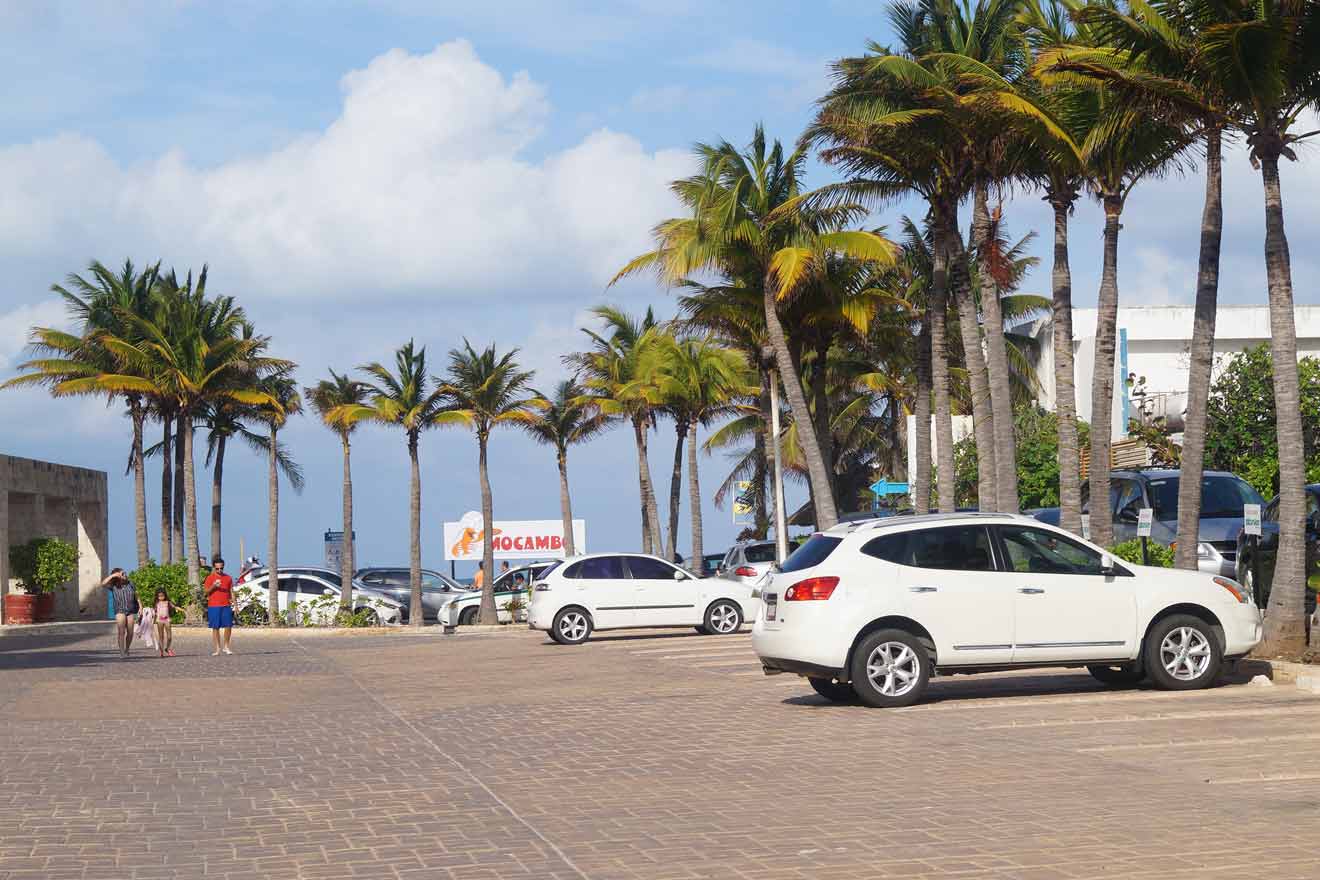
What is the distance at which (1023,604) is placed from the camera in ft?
47.8

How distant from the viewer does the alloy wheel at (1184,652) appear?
14898 mm

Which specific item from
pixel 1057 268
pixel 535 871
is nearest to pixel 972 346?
pixel 1057 268

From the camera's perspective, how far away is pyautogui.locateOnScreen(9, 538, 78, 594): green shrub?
45.4 m

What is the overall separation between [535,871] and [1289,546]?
39.1 feet

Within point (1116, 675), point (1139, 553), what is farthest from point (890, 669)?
point (1139, 553)

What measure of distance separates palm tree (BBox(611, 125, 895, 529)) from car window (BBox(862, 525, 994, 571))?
16.7 metres

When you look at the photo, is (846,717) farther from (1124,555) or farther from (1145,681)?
(1124,555)

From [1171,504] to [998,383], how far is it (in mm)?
3295

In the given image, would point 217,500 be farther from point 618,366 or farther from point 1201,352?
point 1201,352

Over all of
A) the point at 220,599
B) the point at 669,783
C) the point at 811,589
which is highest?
the point at 811,589

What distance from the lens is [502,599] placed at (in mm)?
43688

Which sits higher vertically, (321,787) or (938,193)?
(938,193)

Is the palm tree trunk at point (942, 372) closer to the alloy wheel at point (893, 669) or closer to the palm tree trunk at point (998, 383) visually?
the palm tree trunk at point (998, 383)

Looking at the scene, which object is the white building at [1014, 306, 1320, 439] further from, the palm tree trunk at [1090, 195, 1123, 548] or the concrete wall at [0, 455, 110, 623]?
the concrete wall at [0, 455, 110, 623]
